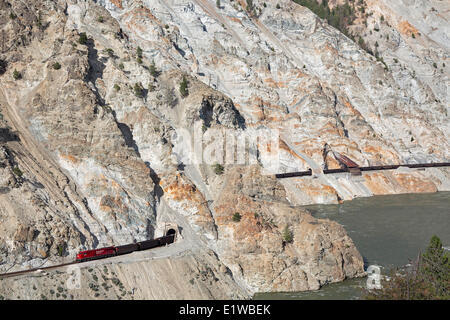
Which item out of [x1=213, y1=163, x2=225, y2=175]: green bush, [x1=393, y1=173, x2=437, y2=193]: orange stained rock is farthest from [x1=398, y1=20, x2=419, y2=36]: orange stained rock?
[x1=213, y1=163, x2=225, y2=175]: green bush

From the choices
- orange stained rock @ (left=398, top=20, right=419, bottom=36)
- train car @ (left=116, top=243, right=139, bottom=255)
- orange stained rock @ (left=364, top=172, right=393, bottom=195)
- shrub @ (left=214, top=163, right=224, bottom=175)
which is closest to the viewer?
train car @ (left=116, top=243, right=139, bottom=255)

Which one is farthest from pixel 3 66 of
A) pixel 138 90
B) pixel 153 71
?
pixel 153 71

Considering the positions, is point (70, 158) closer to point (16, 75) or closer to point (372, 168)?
point (16, 75)

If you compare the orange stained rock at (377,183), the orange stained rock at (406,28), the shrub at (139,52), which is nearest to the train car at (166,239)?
the shrub at (139,52)

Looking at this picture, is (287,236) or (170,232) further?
(170,232)

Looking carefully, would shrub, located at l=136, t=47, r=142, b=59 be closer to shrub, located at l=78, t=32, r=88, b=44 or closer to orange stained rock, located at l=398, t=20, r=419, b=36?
shrub, located at l=78, t=32, r=88, b=44

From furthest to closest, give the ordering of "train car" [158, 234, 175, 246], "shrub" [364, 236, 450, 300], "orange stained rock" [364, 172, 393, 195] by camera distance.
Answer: "orange stained rock" [364, 172, 393, 195] < "train car" [158, 234, 175, 246] < "shrub" [364, 236, 450, 300]
